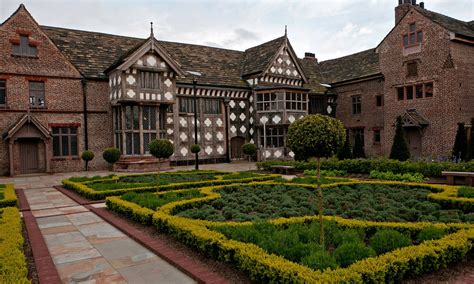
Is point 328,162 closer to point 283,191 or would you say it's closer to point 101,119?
point 283,191

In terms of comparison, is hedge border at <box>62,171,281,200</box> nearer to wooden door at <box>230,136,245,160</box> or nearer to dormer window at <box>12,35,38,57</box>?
dormer window at <box>12,35,38,57</box>

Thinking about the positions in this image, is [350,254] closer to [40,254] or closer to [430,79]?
[40,254]

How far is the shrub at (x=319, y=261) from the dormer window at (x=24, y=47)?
2507 cm

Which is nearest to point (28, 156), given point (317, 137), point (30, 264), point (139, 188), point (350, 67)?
point (139, 188)

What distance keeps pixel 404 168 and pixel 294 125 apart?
1176cm

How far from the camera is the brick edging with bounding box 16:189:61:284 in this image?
5.71m

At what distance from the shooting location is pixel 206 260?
6.40 metres

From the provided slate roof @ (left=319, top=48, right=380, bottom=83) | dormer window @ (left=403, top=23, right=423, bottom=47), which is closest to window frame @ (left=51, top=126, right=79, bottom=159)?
slate roof @ (left=319, top=48, right=380, bottom=83)

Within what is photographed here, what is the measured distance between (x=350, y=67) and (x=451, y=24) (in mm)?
10087

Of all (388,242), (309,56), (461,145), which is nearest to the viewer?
(388,242)

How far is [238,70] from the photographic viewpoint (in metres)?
33.8

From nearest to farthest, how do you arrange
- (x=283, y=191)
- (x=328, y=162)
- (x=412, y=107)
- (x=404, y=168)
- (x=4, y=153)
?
(x=283, y=191), (x=404, y=168), (x=328, y=162), (x=4, y=153), (x=412, y=107)

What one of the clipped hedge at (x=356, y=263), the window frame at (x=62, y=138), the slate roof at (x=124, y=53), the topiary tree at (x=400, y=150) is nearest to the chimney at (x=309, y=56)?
the slate roof at (x=124, y=53)

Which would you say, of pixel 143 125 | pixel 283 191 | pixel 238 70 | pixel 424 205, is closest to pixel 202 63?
pixel 238 70
